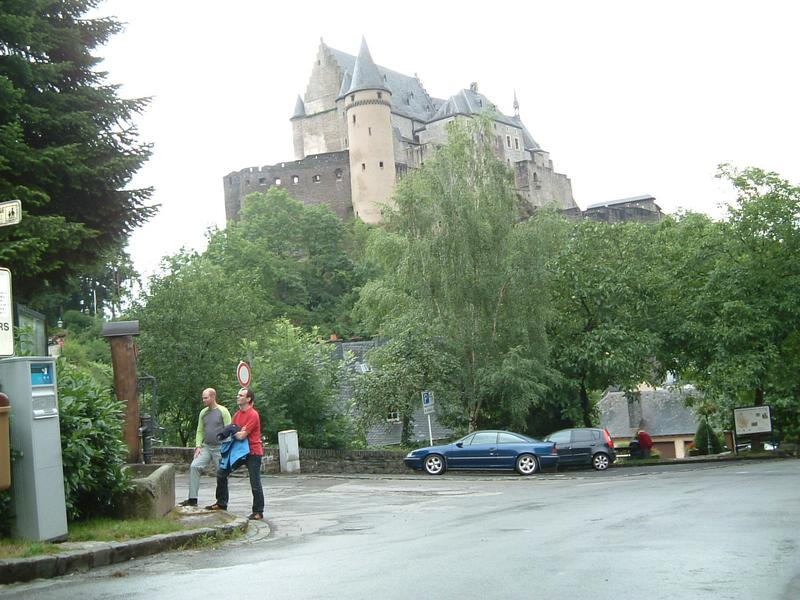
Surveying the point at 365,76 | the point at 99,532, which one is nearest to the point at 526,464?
the point at 99,532

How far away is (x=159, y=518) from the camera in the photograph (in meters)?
11.4

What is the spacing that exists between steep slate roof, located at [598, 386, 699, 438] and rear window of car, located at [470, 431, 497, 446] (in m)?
34.3

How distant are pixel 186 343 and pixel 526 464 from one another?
1153 centimetres

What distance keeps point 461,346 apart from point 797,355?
1171 cm

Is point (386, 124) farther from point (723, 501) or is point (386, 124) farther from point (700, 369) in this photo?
point (723, 501)

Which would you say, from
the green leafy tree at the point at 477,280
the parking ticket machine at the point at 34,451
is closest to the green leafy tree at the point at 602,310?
the green leafy tree at the point at 477,280

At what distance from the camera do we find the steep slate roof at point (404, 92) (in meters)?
127

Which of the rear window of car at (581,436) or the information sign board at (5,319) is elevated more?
the information sign board at (5,319)

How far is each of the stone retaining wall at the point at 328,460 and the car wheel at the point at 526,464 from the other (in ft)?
13.3

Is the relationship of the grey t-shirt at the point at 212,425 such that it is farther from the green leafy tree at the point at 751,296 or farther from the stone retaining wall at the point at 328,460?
the green leafy tree at the point at 751,296

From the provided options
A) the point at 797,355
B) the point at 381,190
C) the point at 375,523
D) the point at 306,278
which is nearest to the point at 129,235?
the point at 375,523

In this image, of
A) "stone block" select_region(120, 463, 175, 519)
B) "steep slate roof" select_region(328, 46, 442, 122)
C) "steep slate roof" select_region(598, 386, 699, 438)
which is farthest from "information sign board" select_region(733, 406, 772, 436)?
"steep slate roof" select_region(328, 46, 442, 122)

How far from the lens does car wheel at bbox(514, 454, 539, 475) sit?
95.0ft

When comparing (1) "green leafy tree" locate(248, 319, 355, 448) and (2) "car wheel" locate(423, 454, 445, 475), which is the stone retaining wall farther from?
(2) "car wheel" locate(423, 454, 445, 475)
